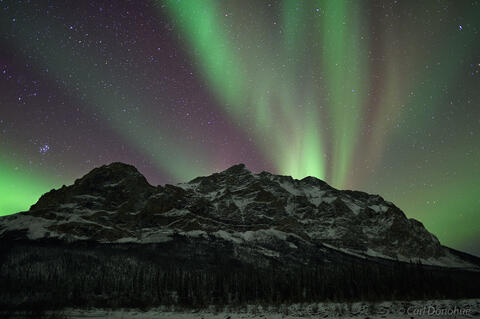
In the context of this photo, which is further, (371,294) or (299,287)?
(299,287)

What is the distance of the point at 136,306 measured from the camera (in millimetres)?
81062

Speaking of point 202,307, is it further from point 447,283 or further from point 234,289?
point 447,283

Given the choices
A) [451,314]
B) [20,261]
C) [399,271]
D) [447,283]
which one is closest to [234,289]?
[399,271]

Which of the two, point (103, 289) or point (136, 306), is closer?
point (136, 306)

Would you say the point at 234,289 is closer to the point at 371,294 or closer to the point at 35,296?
the point at 371,294

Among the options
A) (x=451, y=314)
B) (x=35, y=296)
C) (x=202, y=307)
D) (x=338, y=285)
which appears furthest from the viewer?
(x=35, y=296)

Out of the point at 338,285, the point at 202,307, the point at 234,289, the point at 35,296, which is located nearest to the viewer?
the point at 202,307

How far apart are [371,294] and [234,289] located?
A: 38.8m

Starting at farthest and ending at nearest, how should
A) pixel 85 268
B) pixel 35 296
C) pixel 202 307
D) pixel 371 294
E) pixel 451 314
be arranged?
pixel 85 268, pixel 35 296, pixel 371 294, pixel 202 307, pixel 451 314

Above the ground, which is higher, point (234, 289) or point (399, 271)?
point (399, 271)

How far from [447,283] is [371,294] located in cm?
3233

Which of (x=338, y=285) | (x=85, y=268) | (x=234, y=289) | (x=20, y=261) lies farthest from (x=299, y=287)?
(x=20, y=261)

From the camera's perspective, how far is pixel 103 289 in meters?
117

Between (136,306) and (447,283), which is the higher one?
(447,283)
